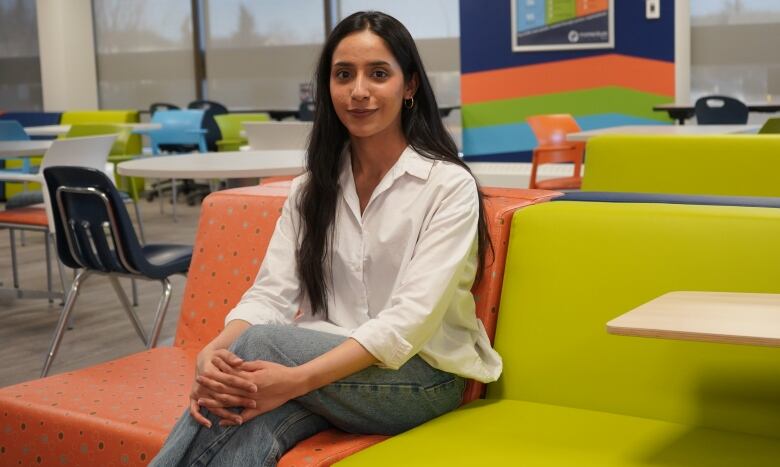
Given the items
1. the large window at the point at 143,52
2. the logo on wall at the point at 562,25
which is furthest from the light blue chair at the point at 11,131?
the large window at the point at 143,52

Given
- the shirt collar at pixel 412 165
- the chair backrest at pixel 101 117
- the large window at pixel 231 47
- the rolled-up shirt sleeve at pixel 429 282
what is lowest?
the rolled-up shirt sleeve at pixel 429 282

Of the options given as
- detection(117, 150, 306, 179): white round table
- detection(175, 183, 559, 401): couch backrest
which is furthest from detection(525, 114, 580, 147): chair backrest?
detection(175, 183, 559, 401): couch backrest

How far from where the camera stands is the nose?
2266 millimetres

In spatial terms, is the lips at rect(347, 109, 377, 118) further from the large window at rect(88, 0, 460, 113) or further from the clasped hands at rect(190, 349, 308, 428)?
the large window at rect(88, 0, 460, 113)

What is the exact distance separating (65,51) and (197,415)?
11160 mm

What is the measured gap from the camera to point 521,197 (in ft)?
8.33

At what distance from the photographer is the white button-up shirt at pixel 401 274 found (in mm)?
2080

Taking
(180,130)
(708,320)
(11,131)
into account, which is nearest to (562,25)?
(180,130)

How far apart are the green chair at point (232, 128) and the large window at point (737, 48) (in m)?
3.78

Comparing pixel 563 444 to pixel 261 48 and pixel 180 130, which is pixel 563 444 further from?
pixel 261 48

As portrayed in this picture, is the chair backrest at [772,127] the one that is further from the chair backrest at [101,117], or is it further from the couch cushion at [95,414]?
the chair backrest at [101,117]

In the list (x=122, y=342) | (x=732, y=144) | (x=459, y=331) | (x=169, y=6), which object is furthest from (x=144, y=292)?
(x=169, y=6)

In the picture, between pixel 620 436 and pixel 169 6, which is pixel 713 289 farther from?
pixel 169 6

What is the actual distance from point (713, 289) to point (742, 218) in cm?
16
